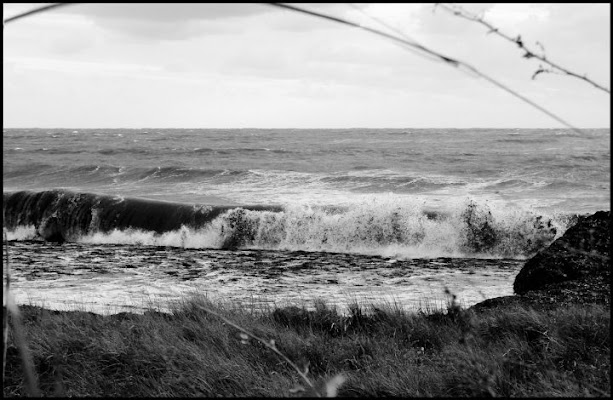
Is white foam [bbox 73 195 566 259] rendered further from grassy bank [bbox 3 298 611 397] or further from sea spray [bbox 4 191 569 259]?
grassy bank [bbox 3 298 611 397]

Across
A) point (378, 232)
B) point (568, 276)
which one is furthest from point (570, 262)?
point (378, 232)

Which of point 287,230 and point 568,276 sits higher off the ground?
point 568,276

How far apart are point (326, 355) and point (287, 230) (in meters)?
12.1

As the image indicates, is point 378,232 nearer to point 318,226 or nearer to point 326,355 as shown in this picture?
point 318,226

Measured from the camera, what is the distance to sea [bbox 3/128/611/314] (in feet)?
33.3

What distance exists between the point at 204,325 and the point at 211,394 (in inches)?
63.6

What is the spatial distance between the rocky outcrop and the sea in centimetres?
44

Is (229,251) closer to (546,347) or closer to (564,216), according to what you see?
(564,216)

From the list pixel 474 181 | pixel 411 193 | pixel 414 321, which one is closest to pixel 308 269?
pixel 414 321

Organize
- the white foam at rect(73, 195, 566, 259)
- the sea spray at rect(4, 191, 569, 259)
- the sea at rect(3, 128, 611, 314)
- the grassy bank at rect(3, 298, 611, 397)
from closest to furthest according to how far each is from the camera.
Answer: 1. the grassy bank at rect(3, 298, 611, 397)
2. the sea at rect(3, 128, 611, 314)
3. the white foam at rect(73, 195, 566, 259)
4. the sea spray at rect(4, 191, 569, 259)

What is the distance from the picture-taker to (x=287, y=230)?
55.8 ft

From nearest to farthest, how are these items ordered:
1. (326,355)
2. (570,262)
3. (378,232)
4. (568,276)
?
1. (326,355)
2. (568,276)
3. (570,262)
4. (378,232)

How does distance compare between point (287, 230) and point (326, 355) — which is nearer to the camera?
point (326, 355)

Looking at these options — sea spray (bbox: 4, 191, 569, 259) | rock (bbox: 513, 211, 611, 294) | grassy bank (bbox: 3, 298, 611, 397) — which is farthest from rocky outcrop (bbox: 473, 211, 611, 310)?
sea spray (bbox: 4, 191, 569, 259)
